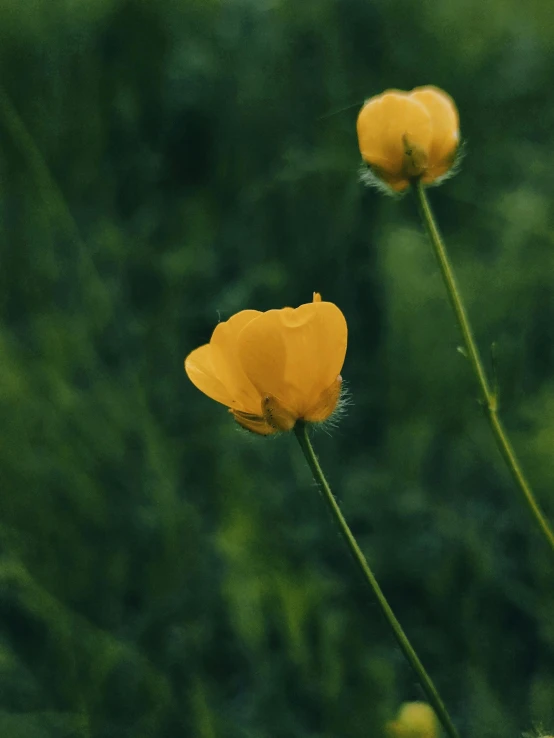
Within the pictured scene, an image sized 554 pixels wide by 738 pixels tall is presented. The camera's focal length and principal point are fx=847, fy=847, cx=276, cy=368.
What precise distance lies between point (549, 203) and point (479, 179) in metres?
0.26

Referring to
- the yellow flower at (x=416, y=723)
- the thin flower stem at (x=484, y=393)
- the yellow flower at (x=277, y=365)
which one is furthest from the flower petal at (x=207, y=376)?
the yellow flower at (x=416, y=723)

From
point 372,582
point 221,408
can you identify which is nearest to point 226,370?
point 372,582

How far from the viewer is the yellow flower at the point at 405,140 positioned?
785mm

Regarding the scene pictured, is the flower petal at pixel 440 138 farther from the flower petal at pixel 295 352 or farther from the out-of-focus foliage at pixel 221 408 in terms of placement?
the out-of-focus foliage at pixel 221 408

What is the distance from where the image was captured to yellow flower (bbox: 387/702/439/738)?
0.81m

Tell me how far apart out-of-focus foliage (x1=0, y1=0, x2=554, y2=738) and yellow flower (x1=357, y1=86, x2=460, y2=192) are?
440mm

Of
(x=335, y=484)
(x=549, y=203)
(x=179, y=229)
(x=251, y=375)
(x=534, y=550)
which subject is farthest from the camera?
(x=179, y=229)

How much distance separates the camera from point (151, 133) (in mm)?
1812

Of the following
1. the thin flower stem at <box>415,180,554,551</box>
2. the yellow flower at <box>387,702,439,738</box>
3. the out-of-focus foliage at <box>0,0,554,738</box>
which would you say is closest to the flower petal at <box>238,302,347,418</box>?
the thin flower stem at <box>415,180,554,551</box>

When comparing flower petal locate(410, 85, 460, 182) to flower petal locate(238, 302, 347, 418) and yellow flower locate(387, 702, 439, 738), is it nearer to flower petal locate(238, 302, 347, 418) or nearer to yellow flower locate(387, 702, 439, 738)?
flower petal locate(238, 302, 347, 418)

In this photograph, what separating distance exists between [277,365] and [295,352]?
2cm

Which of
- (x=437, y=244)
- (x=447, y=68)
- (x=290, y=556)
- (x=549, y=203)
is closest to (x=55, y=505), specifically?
(x=290, y=556)

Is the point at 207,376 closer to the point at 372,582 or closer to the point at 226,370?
the point at 226,370

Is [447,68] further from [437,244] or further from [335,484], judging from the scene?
[437,244]
